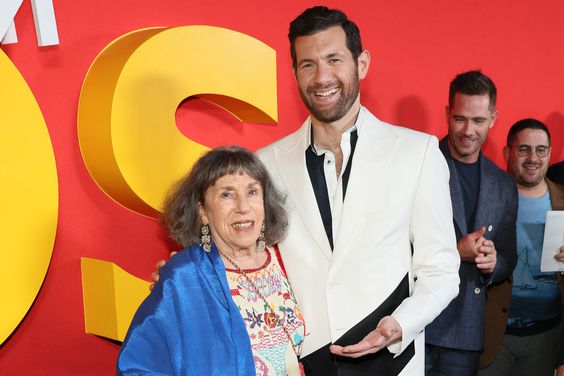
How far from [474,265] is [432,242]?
75 cm

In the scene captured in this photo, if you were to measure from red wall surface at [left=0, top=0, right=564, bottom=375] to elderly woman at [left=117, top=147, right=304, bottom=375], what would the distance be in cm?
58

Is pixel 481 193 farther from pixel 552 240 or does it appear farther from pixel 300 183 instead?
pixel 300 183

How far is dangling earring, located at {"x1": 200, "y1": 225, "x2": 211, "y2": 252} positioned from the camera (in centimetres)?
234

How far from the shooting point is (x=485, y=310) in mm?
3346

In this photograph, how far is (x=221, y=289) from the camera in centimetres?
224

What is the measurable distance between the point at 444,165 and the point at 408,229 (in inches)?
9.7

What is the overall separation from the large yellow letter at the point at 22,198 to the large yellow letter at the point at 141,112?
183mm

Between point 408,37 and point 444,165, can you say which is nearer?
point 444,165

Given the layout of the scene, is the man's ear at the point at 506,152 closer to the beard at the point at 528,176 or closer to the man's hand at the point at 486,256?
the beard at the point at 528,176

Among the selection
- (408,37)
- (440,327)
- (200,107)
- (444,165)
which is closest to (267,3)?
(200,107)

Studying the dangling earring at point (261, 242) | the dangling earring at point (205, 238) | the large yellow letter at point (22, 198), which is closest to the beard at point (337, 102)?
the dangling earring at point (261, 242)

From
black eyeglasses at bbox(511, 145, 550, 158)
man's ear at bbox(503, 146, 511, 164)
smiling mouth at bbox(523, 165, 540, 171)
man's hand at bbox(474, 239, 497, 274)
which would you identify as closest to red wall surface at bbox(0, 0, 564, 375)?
man's ear at bbox(503, 146, 511, 164)

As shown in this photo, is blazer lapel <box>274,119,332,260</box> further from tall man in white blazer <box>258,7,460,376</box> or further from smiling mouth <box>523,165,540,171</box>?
smiling mouth <box>523,165,540,171</box>

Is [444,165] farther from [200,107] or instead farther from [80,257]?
[80,257]
